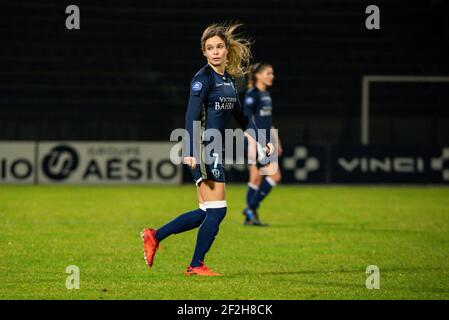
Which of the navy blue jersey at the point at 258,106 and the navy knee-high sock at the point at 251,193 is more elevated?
the navy blue jersey at the point at 258,106

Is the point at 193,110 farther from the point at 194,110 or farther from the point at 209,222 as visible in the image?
the point at 209,222

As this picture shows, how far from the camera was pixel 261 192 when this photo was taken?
14.2m

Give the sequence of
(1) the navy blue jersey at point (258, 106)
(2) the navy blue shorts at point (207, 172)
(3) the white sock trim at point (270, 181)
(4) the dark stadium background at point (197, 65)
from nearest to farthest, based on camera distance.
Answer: (2) the navy blue shorts at point (207, 172), (1) the navy blue jersey at point (258, 106), (3) the white sock trim at point (270, 181), (4) the dark stadium background at point (197, 65)

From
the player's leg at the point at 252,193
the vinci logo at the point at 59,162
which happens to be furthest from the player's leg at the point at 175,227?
the vinci logo at the point at 59,162

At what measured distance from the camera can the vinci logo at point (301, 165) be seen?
24.4 m

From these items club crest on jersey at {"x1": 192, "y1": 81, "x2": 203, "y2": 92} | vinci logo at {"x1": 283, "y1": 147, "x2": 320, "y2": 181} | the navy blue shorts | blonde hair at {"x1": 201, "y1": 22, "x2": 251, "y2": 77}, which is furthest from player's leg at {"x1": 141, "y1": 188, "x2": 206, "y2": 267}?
vinci logo at {"x1": 283, "y1": 147, "x2": 320, "y2": 181}

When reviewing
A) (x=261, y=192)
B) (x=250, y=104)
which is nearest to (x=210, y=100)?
(x=250, y=104)

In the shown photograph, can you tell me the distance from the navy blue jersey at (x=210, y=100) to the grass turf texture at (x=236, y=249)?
1320mm

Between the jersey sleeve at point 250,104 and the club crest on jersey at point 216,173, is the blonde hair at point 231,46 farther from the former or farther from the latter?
the jersey sleeve at point 250,104

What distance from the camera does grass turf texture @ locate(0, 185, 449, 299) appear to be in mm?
7820

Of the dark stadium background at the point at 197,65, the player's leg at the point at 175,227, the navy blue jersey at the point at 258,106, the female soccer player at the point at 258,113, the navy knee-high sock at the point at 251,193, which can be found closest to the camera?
the player's leg at the point at 175,227

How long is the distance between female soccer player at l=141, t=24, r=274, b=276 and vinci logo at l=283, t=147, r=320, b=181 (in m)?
15.7

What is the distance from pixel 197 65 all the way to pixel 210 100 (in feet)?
64.6
